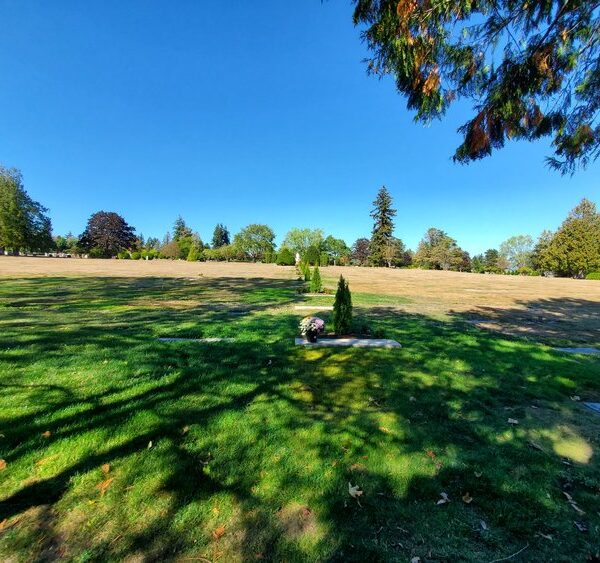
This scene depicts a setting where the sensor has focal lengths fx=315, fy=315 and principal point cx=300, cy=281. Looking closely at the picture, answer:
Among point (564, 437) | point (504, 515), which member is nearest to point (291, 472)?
point (504, 515)

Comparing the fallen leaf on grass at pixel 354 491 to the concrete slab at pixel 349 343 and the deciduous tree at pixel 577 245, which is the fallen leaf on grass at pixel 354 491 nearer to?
the concrete slab at pixel 349 343

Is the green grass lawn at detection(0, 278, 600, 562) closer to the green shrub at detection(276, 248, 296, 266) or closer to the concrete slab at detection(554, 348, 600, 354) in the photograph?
the concrete slab at detection(554, 348, 600, 354)

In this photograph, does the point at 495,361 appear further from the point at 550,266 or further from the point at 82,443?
the point at 550,266

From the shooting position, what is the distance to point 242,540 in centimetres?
197

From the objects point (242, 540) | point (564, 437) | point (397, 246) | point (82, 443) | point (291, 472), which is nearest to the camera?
point (242, 540)

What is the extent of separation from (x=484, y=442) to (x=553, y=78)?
4383mm

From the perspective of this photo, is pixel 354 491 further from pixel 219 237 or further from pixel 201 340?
pixel 219 237

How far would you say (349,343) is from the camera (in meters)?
6.16

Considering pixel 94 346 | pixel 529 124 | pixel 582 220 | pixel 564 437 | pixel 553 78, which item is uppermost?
pixel 582 220

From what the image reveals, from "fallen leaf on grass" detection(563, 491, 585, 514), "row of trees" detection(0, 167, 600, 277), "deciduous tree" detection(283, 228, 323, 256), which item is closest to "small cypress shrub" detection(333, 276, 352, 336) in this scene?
"fallen leaf on grass" detection(563, 491, 585, 514)

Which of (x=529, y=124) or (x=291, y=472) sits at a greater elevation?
(x=529, y=124)

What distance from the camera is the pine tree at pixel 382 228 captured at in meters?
60.7

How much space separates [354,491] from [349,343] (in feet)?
12.5

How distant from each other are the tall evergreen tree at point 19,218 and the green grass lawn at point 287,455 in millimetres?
60167
